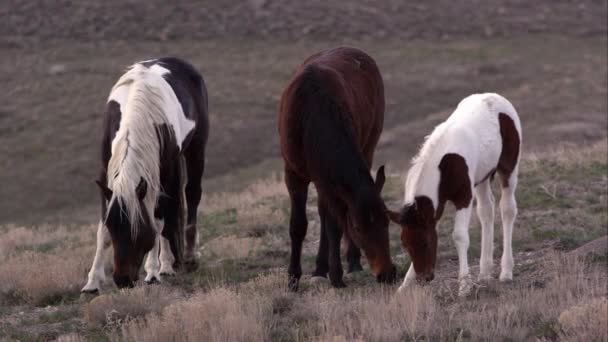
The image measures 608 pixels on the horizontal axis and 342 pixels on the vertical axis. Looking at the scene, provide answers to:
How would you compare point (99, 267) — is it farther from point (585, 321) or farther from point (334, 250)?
point (585, 321)

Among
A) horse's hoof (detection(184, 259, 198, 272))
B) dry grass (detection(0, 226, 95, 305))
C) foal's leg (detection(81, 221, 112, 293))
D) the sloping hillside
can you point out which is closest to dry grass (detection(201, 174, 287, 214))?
the sloping hillside

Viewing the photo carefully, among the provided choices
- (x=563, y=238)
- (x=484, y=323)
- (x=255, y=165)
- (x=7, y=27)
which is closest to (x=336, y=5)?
(x=7, y=27)

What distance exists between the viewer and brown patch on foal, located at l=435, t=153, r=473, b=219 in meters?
7.27

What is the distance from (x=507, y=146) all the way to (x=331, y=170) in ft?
6.50

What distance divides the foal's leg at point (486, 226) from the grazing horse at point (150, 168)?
9.89 feet

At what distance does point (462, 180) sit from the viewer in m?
7.27

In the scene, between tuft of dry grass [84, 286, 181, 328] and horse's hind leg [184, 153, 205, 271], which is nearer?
tuft of dry grass [84, 286, 181, 328]

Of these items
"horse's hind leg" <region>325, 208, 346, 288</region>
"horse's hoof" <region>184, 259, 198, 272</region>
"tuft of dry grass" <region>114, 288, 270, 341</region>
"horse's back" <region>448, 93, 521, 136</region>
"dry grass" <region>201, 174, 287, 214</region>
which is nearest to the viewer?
"tuft of dry grass" <region>114, 288, 270, 341</region>

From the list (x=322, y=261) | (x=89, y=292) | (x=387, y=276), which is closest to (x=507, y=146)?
(x=387, y=276)

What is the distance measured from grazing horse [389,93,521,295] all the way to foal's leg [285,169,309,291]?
3.36 feet

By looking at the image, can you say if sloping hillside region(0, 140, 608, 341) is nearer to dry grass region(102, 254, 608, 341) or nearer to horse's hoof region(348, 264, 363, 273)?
dry grass region(102, 254, 608, 341)

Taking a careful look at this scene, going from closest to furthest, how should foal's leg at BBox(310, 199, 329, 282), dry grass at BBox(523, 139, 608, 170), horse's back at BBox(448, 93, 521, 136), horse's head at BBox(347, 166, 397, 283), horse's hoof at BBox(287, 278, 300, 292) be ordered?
1. horse's head at BBox(347, 166, 397, 283)
2. horse's hoof at BBox(287, 278, 300, 292)
3. horse's back at BBox(448, 93, 521, 136)
4. foal's leg at BBox(310, 199, 329, 282)
5. dry grass at BBox(523, 139, 608, 170)

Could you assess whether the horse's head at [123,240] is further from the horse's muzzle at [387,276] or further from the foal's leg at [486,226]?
the foal's leg at [486,226]

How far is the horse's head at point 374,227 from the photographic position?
6.90 m
